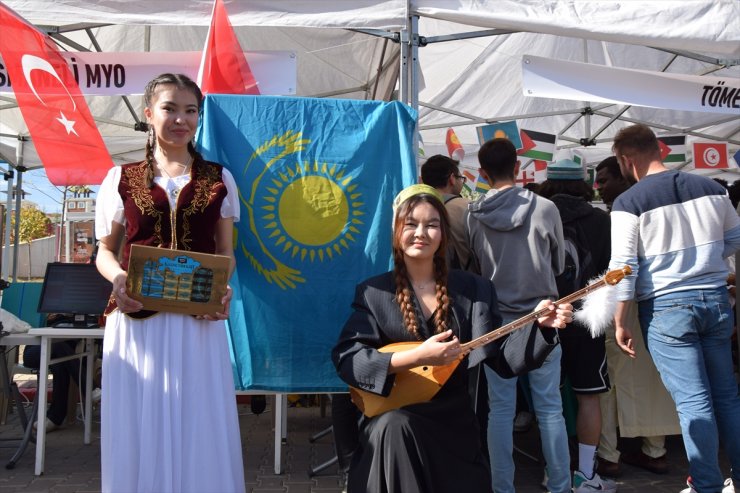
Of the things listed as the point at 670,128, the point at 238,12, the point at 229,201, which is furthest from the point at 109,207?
the point at 670,128

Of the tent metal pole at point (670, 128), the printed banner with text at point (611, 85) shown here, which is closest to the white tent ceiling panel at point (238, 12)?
the printed banner with text at point (611, 85)

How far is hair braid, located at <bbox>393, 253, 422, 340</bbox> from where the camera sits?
8.68 ft

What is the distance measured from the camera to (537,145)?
825 cm

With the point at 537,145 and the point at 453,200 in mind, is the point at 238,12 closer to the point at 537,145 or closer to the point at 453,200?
the point at 453,200

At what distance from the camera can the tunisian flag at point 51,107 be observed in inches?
125

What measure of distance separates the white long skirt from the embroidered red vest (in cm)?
11

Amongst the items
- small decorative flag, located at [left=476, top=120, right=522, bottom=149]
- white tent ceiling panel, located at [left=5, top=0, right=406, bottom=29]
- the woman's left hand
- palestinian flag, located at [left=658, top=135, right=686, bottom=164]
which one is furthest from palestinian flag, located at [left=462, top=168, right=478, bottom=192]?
the woman's left hand

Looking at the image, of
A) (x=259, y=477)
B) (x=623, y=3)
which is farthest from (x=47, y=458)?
(x=623, y=3)

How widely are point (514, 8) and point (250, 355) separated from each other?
222 cm

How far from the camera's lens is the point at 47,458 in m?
4.51

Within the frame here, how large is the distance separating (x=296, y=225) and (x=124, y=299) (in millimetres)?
1182

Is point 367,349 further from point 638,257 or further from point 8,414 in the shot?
point 8,414

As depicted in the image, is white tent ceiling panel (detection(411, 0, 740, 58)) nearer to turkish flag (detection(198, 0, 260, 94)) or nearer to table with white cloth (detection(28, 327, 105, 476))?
turkish flag (detection(198, 0, 260, 94))

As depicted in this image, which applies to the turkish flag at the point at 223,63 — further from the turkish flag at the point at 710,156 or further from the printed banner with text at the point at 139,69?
the turkish flag at the point at 710,156
